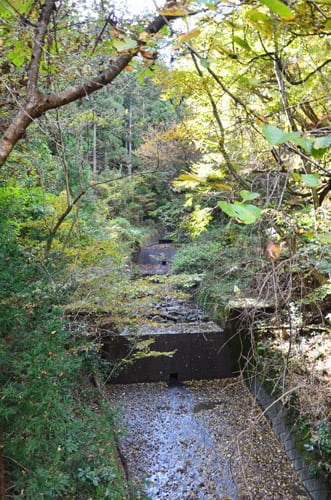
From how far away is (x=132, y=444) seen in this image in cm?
398

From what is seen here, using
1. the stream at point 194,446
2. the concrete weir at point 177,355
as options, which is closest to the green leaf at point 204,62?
the stream at point 194,446

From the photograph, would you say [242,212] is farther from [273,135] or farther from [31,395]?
[31,395]

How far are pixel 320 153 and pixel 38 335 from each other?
1.60 meters

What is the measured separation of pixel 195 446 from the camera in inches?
155

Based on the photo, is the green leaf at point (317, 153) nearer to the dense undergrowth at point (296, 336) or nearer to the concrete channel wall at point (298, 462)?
the dense undergrowth at point (296, 336)

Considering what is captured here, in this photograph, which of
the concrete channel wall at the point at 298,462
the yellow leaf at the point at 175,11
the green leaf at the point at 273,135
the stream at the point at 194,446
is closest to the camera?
the green leaf at the point at 273,135

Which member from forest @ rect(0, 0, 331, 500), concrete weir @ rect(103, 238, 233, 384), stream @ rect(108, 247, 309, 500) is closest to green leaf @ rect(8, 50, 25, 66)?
forest @ rect(0, 0, 331, 500)

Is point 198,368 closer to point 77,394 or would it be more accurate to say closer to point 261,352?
point 261,352

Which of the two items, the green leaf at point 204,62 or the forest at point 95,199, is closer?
the green leaf at point 204,62

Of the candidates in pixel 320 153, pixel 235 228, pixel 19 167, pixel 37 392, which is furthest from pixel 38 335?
pixel 235 228

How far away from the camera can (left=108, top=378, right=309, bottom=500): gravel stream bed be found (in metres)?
3.26

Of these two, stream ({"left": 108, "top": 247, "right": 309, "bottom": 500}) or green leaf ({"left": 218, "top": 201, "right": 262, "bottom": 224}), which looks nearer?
green leaf ({"left": 218, "top": 201, "right": 262, "bottom": 224})

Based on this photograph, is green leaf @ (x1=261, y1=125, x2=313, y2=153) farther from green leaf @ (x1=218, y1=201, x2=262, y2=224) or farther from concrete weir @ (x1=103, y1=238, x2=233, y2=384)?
concrete weir @ (x1=103, y1=238, x2=233, y2=384)

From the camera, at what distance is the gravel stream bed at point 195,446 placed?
10.7 ft
